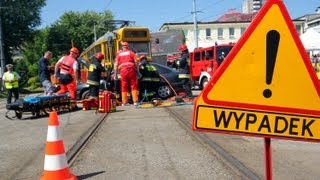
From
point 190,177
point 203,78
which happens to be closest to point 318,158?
point 190,177

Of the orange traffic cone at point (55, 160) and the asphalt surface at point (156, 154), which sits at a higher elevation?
the orange traffic cone at point (55, 160)

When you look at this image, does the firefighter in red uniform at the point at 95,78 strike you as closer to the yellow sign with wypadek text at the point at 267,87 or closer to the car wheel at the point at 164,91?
the car wheel at the point at 164,91

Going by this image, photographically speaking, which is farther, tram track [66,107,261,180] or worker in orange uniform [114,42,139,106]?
worker in orange uniform [114,42,139,106]

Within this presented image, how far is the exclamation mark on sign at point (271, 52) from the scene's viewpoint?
3539mm

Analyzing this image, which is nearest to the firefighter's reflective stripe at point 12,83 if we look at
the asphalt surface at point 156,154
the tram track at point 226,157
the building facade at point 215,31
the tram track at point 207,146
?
the asphalt surface at point 156,154

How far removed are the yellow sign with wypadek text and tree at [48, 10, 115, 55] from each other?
7830 centimetres

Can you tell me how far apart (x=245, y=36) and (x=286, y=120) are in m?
0.61

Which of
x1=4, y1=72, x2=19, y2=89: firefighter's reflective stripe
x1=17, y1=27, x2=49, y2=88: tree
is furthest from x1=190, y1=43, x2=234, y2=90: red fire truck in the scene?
x1=17, y1=27, x2=49, y2=88: tree

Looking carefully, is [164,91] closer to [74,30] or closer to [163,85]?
[163,85]

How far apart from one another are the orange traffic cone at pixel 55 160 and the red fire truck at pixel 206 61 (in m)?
18.7

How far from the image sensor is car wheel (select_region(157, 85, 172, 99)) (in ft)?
60.1

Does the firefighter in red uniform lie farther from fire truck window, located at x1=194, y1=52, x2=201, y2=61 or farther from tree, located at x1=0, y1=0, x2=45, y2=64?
tree, located at x1=0, y1=0, x2=45, y2=64

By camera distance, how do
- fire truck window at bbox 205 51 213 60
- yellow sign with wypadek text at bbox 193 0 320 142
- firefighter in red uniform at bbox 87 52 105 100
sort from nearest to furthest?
yellow sign with wypadek text at bbox 193 0 320 142 → firefighter in red uniform at bbox 87 52 105 100 → fire truck window at bbox 205 51 213 60

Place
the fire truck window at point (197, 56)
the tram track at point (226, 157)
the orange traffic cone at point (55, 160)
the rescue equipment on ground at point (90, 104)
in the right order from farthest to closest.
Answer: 1. the fire truck window at point (197, 56)
2. the rescue equipment on ground at point (90, 104)
3. the tram track at point (226, 157)
4. the orange traffic cone at point (55, 160)
